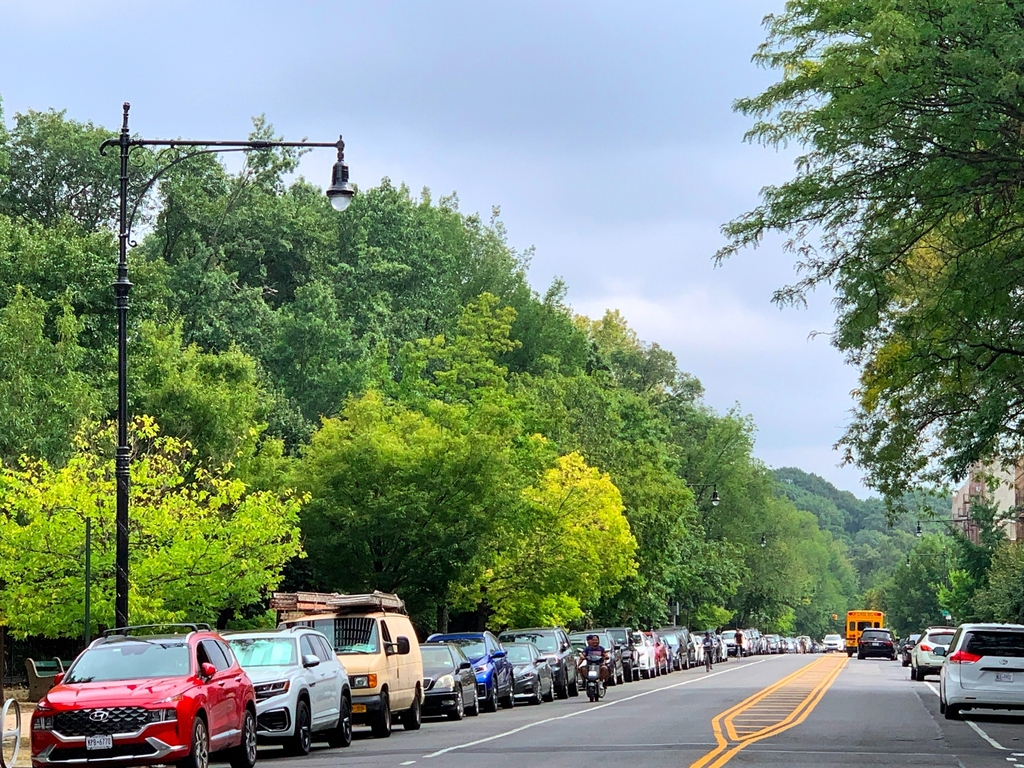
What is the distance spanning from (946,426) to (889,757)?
44.1 feet

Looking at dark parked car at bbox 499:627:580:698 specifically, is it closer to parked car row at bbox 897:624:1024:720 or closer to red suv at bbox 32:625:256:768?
parked car row at bbox 897:624:1024:720

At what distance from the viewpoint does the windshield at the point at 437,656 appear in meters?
29.1

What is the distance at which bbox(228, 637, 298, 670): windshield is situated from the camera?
20797 mm

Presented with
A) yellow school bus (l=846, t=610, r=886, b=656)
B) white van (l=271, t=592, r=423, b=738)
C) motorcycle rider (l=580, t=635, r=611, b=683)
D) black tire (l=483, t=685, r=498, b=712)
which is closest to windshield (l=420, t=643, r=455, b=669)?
white van (l=271, t=592, r=423, b=738)

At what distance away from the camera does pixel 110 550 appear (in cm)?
2777

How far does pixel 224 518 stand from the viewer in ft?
102

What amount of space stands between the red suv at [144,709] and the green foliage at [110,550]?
9172 mm

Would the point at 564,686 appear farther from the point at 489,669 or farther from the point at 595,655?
the point at 489,669

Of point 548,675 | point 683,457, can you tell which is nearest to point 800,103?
point 548,675

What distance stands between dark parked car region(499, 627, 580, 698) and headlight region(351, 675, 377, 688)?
46.3ft

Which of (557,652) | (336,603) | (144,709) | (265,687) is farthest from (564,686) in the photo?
(144,709)

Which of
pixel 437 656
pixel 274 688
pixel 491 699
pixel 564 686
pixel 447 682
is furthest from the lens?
pixel 564 686

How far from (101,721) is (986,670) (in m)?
16.6

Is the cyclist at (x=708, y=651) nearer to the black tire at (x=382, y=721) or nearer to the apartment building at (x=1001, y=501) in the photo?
the apartment building at (x=1001, y=501)
